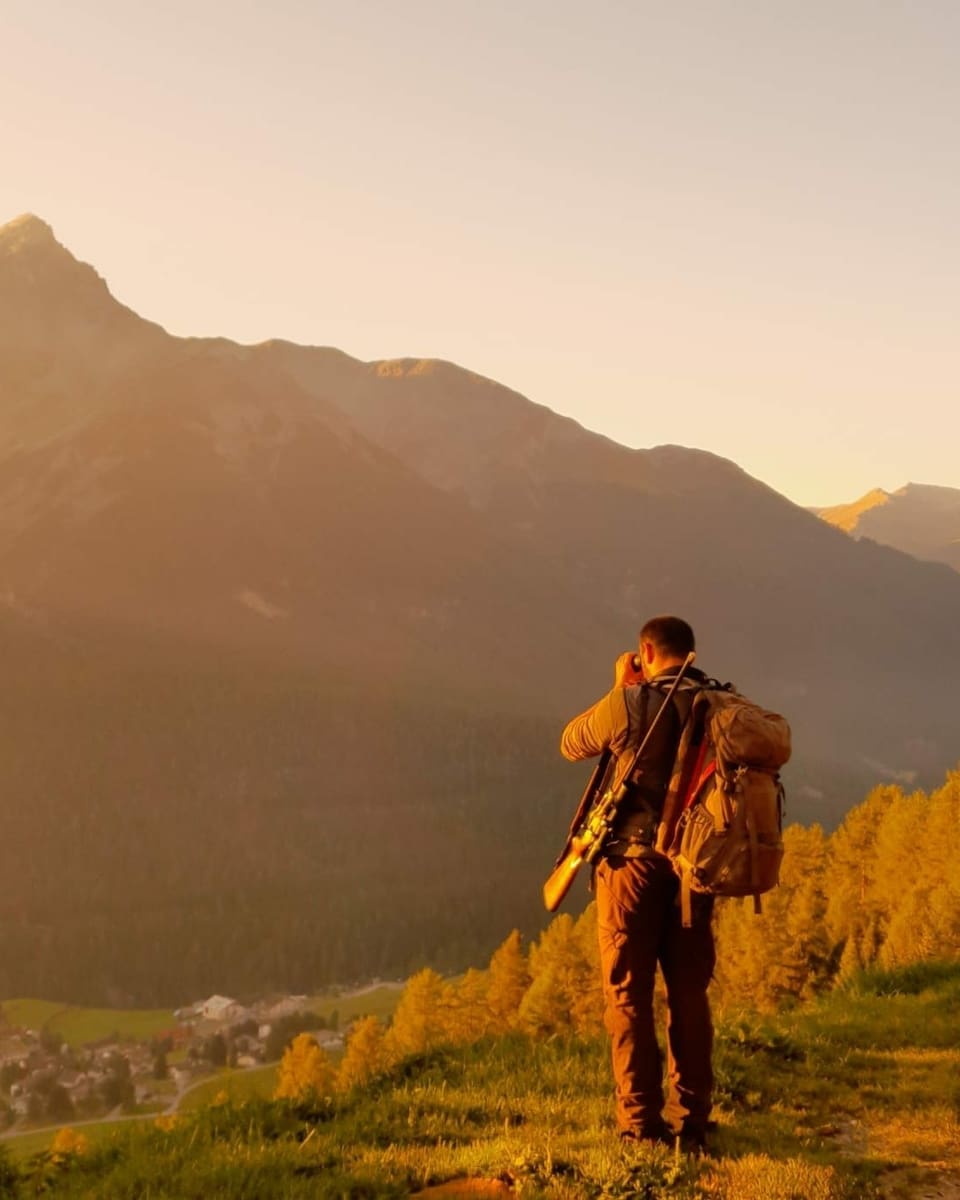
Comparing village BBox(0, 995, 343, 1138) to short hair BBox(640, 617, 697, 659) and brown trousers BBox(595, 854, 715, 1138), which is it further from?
short hair BBox(640, 617, 697, 659)

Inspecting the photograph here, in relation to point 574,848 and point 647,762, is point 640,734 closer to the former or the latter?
point 647,762

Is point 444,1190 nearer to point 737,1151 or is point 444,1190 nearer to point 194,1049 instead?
point 737,1151

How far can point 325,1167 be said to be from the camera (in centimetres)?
734

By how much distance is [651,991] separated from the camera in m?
7.93

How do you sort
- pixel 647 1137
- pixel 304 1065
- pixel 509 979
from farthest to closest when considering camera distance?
pixel 304 1065 < pixel 509 979 < pixel 647 1137

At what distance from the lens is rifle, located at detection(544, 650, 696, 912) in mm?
7977

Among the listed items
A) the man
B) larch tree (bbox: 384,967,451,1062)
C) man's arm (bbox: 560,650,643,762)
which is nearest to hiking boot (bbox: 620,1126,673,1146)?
the man

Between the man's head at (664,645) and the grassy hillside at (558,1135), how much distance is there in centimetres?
394

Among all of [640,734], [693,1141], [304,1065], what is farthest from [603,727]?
[304,1065]

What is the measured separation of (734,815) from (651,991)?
1.87 m

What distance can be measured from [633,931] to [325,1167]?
120 inches

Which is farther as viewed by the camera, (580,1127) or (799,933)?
(799,933)

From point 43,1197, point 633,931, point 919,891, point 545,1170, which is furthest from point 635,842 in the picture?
point 919,891

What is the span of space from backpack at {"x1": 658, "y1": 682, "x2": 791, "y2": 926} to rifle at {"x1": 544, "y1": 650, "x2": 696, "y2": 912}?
0.49m
